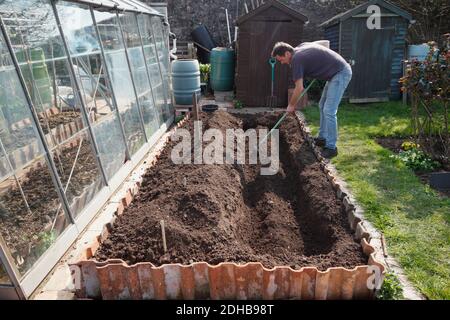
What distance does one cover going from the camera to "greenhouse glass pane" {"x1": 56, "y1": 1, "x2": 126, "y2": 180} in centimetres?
405

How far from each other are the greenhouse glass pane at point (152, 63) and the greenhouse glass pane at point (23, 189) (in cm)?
384

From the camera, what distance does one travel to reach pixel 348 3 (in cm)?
1191

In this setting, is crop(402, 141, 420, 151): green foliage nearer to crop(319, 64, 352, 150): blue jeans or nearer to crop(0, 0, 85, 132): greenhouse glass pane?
crop(319, 64, 352, 150): blue jeans

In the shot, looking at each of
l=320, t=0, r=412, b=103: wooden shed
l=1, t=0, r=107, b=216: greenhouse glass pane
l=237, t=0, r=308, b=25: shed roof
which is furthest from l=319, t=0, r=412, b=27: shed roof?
l=1, t=0, r=107, b=216: greenhouse glass pane

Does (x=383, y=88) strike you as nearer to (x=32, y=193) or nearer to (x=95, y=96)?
(x=95, y=96)

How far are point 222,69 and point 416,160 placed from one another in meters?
6.48

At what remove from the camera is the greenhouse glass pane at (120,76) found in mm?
4984

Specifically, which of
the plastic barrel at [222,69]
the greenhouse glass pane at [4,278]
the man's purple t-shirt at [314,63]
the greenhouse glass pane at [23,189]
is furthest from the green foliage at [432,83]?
the plastic barrel at [222,69]

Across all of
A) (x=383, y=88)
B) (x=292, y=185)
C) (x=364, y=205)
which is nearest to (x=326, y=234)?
(x=364, y=205)

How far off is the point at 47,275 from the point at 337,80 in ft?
15.5

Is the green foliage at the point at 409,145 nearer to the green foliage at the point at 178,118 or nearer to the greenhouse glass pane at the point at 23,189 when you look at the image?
the green foliage at the point at 178,118

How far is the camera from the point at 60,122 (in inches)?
172

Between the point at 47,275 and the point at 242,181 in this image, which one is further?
the point at 242,181

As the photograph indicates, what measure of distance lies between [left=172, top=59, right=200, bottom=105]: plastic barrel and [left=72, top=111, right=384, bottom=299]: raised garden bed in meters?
3.39
